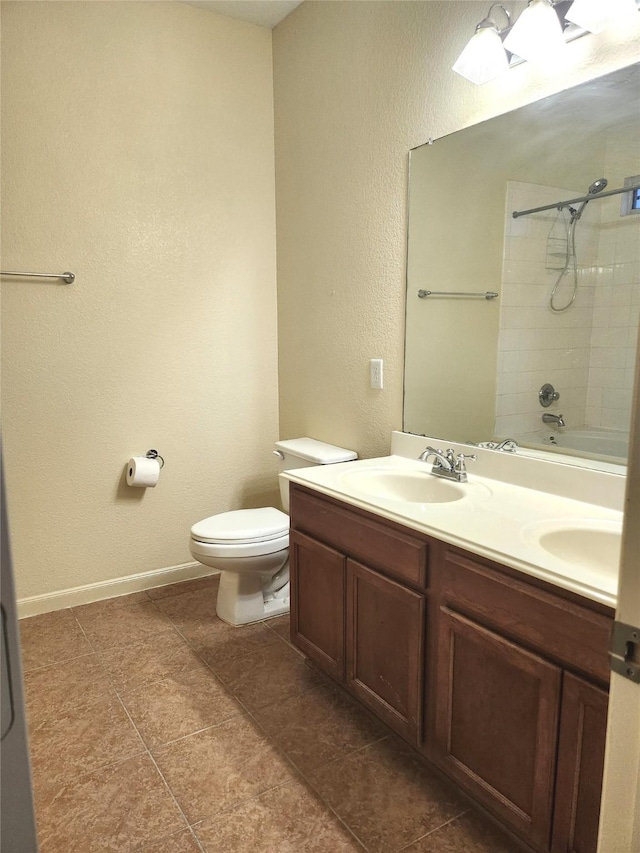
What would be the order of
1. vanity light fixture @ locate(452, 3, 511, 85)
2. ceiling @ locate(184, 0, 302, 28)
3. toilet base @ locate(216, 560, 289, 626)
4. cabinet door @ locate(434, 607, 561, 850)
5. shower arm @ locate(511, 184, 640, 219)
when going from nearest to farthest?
1. cabinet door @ locate(434, 607, 561, 850)
2. shower arm @ locate(511, 184, 640, 219)
3. vanity light fixture @ locate(452, 3, 511, 85)
4. toilet base @ locate(216, 560, 289, 626)
5. ceiling @ locate(184, 0, 302, 28)

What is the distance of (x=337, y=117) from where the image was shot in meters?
2.56

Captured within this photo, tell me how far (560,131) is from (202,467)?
2.16 metres

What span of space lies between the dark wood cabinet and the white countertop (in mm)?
37

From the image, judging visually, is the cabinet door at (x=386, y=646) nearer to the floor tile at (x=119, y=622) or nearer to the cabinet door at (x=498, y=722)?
the cabinet door at (x=498, y=722)

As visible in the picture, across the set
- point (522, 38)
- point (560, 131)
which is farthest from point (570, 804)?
point (522, 38)

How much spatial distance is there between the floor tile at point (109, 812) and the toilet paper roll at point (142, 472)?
1.28 m

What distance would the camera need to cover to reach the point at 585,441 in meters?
1.73

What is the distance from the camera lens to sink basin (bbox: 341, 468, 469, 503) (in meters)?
1.98

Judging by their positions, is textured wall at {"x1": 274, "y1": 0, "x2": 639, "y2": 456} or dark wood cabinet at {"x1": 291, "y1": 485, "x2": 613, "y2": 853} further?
textured wall at {"x1": 274, "y1": 0, "x2": 639, "y2": 456}

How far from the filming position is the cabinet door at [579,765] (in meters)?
1.15

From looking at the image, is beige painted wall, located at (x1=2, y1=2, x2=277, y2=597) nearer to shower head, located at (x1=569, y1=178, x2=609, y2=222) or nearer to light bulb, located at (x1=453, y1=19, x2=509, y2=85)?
light bulb, located at (x1=453, y1=19, x2=509, y2=85)

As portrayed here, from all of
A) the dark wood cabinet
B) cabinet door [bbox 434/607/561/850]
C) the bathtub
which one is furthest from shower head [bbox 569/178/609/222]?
cabinet door [bbox 434/607/561/850]

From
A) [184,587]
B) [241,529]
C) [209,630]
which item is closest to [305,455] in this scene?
[241,529]

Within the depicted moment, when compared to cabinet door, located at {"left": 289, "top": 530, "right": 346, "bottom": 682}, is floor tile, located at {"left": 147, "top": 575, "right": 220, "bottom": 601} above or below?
below
